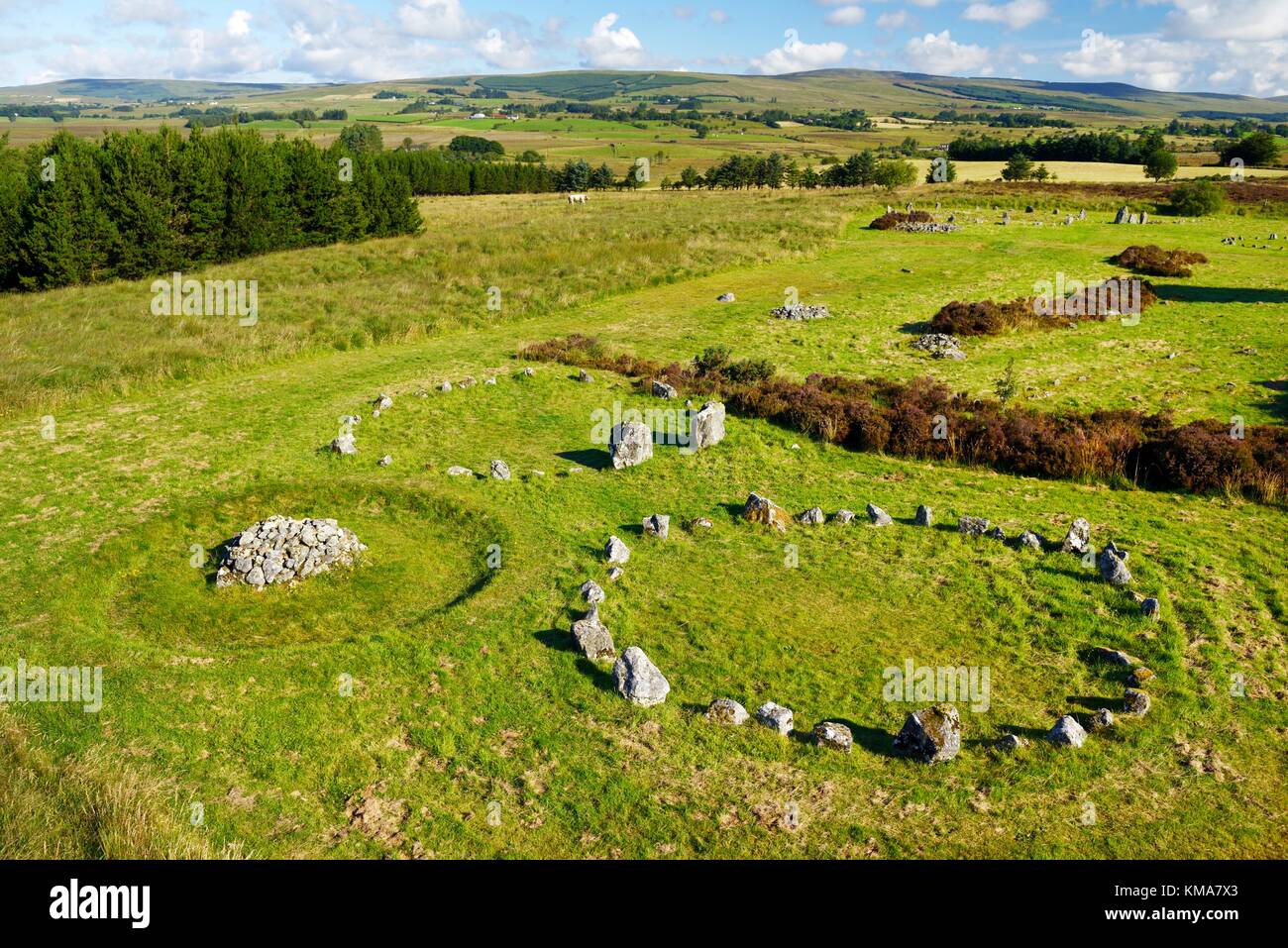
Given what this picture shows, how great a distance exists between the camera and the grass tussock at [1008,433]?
1702 centimetres

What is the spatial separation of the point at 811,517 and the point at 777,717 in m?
6.41

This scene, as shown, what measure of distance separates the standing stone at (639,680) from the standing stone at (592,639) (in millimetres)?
595

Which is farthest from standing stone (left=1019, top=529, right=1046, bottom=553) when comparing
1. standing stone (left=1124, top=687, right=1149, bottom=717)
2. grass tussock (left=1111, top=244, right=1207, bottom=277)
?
grass tussock (left=1111, top=244, right=1207, bottom=277)

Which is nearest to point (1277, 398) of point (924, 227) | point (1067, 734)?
point (1067, 734)

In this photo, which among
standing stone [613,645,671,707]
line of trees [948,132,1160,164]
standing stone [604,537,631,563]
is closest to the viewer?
standing stone [613,645,671,707]

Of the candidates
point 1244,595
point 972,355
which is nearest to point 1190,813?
point 1244,595

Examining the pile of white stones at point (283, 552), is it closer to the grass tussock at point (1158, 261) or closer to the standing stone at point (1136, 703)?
the standing stone at point (1136, 703)

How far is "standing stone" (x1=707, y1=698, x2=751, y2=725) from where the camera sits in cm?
991

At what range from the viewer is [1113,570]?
511 inches

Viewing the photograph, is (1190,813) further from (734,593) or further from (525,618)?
(525,618)

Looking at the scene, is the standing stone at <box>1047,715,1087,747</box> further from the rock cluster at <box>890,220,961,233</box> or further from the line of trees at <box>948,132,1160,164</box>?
the line of trees at <box>948,132,1160,164</box>

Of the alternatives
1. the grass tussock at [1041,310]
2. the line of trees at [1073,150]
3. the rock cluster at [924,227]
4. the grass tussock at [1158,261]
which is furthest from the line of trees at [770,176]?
the grass tussock at [1041,310]

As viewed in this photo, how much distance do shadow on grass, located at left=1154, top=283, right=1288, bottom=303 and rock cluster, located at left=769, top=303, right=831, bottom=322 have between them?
16.8m

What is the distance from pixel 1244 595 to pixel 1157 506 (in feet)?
13.0
